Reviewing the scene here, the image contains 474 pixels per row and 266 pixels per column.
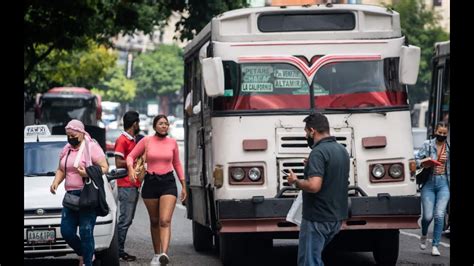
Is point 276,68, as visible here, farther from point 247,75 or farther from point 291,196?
point 291,196

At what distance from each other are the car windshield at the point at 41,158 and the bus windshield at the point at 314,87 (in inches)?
94.5

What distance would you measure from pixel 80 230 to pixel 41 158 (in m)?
2.67

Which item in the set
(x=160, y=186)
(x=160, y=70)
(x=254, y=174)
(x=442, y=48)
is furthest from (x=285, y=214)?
(x=160, y=70)

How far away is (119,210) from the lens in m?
16.0

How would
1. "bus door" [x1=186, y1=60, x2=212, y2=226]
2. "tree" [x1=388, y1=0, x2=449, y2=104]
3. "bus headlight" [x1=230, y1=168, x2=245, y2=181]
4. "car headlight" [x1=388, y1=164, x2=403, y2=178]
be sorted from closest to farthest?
"bus headlight" [x1=230, y1=168, x2=245, y2=181] → "car headlight" [x1=388, y1=164, x2=403, y2=178] → "bus door" [x1=186, y1=60, x2=212, y2=226] → "tree" [x1=388, y1=0, x2=449, y2=104]

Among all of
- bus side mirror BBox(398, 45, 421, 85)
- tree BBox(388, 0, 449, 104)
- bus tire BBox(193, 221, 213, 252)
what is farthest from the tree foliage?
bus side mirror BBox(398, 45, 421, 85)

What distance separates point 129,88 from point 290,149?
4204 inches

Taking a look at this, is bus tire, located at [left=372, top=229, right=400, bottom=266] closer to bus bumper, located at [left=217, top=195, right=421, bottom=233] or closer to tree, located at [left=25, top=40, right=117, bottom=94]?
bus bumper, located at [left=217, top=195, right=421, bottom=233]

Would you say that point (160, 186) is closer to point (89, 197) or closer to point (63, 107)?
point (89, 197)

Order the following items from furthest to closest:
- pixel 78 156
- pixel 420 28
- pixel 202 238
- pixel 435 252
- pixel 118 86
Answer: pixel 118 86
pixel 420 28
pixel 202 238
pixel 435 252
pixel 78 156

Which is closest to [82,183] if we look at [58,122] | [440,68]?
[440,68]

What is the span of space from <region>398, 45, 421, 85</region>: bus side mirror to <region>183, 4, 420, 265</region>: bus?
0.4 inches

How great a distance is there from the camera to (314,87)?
14.4 meters

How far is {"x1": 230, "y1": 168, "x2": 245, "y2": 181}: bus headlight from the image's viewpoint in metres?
14.1
